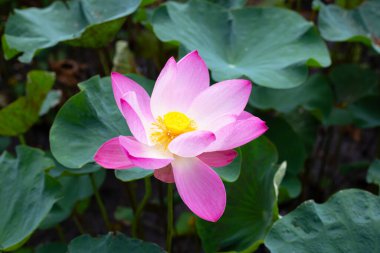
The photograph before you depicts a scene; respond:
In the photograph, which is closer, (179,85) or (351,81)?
(179,85)

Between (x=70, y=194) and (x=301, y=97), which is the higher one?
(x=301, y=97)

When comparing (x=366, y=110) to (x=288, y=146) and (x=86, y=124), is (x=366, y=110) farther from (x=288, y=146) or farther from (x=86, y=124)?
(x=86, y=124)

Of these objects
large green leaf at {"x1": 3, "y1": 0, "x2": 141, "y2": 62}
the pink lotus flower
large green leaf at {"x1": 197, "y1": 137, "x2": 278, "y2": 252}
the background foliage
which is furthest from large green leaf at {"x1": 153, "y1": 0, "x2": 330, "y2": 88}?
the pink lotus flower

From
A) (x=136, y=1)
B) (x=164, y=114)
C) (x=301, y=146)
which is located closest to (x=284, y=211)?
(x=301, y=146)

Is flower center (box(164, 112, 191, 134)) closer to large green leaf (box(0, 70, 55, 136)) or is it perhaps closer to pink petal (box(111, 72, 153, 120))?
pink petal (box(111, 72, 153, 120))

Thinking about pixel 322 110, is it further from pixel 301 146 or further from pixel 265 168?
pixel 265 168

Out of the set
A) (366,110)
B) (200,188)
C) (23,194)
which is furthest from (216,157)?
(366,110)

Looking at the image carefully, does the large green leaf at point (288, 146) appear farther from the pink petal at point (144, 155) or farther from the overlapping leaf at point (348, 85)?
the pink petal at point (144, 155)
